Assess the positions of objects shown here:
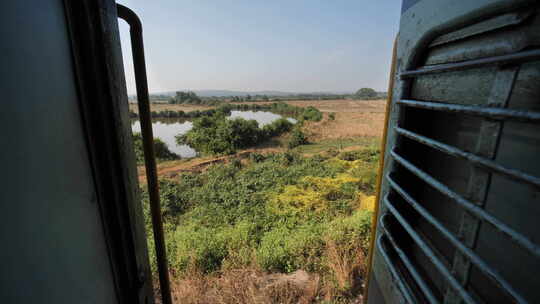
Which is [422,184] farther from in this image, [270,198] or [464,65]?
[270,198]

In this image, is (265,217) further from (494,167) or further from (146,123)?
(494,167)

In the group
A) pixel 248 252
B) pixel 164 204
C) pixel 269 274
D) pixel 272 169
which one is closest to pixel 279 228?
pixel 248 252

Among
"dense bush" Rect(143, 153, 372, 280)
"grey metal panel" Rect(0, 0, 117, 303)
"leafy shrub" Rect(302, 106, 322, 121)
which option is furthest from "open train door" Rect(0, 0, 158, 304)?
"leafy shrub" Rect(302, 106, 322, 121)

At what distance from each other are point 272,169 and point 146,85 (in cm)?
1185

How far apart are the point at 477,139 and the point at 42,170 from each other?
1.44m

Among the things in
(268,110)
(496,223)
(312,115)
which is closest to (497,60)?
(496,223)

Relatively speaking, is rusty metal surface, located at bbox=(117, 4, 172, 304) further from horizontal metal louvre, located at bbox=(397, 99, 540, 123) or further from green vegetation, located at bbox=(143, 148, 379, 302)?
green vegetation, located at bbox=(143, 148, 379, 302)

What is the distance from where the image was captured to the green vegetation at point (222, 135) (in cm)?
1995

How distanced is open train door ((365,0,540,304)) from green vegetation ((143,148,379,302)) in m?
3.19

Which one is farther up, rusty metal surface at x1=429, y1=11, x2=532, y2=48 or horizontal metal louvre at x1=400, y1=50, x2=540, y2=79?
rusty metal surface at x1=429, y1=11, x2=532, y2=48

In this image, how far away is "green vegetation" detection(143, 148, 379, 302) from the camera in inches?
171

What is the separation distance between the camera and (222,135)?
20.3 m

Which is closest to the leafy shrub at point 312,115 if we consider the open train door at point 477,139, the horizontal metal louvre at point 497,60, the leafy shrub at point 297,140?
the leafy shrub at point 297,140

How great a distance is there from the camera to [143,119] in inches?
51.5
